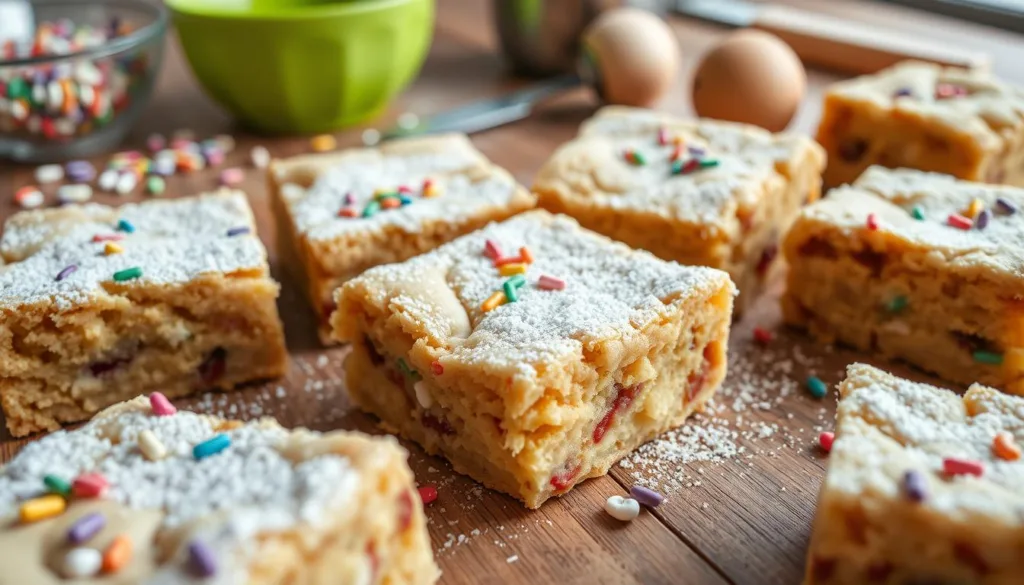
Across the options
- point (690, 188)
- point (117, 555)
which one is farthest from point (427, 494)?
point (690, 188)

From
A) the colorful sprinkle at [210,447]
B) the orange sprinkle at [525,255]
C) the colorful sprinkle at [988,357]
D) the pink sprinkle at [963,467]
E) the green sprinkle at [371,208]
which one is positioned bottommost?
the colorful sprinkle at [988,357]

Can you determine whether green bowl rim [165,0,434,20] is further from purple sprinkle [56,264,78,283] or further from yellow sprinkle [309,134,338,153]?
purple sprinkle [56,264,78,283]

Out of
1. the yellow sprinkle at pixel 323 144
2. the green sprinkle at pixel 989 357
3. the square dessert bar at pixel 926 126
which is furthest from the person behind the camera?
the yellow sprinkle at pixel 323 144

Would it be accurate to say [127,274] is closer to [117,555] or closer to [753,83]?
[117,555]

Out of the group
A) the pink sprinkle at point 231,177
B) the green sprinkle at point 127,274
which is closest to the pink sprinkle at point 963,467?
the green sprinkle at point 127,274

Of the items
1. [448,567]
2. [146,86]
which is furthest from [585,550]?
[146,86]

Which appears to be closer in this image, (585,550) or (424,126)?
(585,550)

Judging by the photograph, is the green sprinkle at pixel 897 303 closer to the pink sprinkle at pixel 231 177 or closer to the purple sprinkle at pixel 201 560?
the purple sprinkle at pixel 201 560

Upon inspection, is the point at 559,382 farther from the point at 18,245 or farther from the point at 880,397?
the point at 18,245
